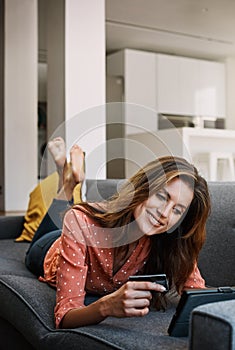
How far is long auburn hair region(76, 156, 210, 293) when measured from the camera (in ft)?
4.34

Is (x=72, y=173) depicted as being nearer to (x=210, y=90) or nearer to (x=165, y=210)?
(x=165, y=210)

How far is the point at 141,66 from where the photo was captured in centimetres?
778

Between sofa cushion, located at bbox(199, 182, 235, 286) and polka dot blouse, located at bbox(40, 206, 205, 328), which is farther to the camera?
sofa cushion, located at bbox(199, 182, 235, 286)

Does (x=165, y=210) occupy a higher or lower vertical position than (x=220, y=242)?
higher

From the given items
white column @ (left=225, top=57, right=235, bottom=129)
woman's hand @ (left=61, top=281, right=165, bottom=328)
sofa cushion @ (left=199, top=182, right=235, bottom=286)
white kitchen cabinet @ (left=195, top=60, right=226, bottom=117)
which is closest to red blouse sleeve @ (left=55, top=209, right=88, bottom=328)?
woman's hand @ (left=61, top=281, right=165, bottom=328)

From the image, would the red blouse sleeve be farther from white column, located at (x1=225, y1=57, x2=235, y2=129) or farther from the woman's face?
white column, located at (x1=225, y1=57, x2=235, y2=129)

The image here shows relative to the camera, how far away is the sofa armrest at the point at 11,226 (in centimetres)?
294

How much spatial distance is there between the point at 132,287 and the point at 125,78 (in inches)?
267

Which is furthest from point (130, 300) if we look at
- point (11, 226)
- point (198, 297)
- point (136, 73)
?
point (136, 73)

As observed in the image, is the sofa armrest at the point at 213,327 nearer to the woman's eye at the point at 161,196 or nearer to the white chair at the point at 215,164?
the woman's eye at the point at 161,196

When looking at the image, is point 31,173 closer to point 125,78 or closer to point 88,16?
point 88,16

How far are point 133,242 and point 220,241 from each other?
47 cm

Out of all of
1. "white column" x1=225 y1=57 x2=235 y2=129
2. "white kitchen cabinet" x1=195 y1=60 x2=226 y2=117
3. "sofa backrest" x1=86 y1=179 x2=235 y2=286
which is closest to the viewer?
"sofa backrest" x1=86 y1=179 x2=235 y2=286

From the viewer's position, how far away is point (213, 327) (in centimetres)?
87
